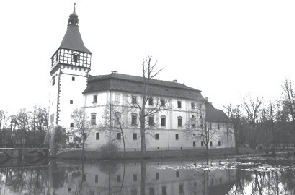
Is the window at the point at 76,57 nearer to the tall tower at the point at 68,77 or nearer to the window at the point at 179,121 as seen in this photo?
the tall tower at the point at 68,77

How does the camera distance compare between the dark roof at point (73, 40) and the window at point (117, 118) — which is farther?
the dark roof at point (73, 40)

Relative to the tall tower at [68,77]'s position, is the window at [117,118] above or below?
below

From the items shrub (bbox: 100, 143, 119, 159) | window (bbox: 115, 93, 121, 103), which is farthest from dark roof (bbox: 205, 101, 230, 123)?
shrub (bbox: 100, 143, 119, 159)

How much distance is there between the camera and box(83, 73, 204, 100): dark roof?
4438 cm

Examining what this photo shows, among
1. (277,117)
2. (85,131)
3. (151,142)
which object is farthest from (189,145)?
(85,131)

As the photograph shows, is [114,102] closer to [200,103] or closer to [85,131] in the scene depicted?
[85,131]

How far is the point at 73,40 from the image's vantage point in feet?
153

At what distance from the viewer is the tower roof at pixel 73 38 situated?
4566cm

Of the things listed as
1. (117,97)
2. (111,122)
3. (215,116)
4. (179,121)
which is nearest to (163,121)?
(179,121)

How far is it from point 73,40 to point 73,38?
0.47 m

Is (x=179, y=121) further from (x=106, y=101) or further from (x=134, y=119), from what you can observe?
(x=106, y=101)

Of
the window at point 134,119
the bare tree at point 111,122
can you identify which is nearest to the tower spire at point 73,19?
the bare tree at point 111,122

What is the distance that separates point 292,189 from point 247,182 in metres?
2.69

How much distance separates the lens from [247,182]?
14828 mm
